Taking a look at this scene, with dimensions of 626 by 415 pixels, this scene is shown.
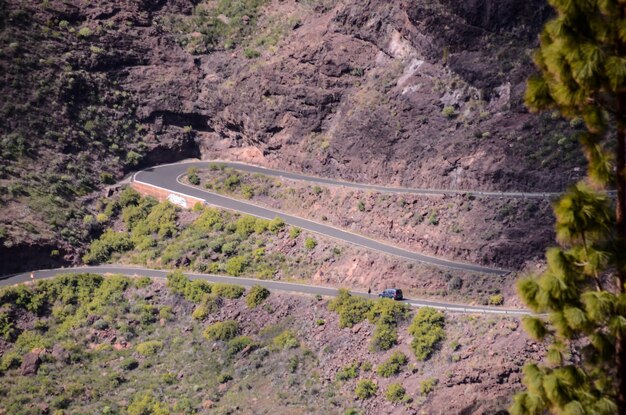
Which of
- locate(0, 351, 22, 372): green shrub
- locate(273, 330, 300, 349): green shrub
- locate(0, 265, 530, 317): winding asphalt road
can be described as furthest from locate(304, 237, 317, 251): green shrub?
locate(0, 351, 22, 372): green shrub

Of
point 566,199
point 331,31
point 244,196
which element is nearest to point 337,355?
point 244,196

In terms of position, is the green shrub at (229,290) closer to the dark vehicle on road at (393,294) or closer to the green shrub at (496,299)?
the dark vehicle on road at (393,294)

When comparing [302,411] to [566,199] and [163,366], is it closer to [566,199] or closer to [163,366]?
[163,366]

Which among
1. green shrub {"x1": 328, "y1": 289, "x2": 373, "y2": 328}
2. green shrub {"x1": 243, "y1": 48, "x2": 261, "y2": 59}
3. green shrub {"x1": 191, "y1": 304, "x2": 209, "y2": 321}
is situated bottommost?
green shrub {"x1": 191, "y1": 304, "x2": 209, "y2": 321}

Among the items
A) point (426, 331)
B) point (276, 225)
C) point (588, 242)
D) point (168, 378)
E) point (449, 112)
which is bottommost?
point (168, 378)

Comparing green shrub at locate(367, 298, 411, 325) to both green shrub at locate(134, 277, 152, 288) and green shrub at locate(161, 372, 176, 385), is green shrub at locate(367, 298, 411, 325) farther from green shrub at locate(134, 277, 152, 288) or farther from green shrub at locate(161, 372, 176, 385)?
green shrub at locate(134, 277, 152, 288)

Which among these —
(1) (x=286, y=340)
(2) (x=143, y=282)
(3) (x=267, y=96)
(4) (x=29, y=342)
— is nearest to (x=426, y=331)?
(1) (x=286, y=340)

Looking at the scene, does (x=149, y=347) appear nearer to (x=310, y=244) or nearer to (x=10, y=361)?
(x=10, y=361)
